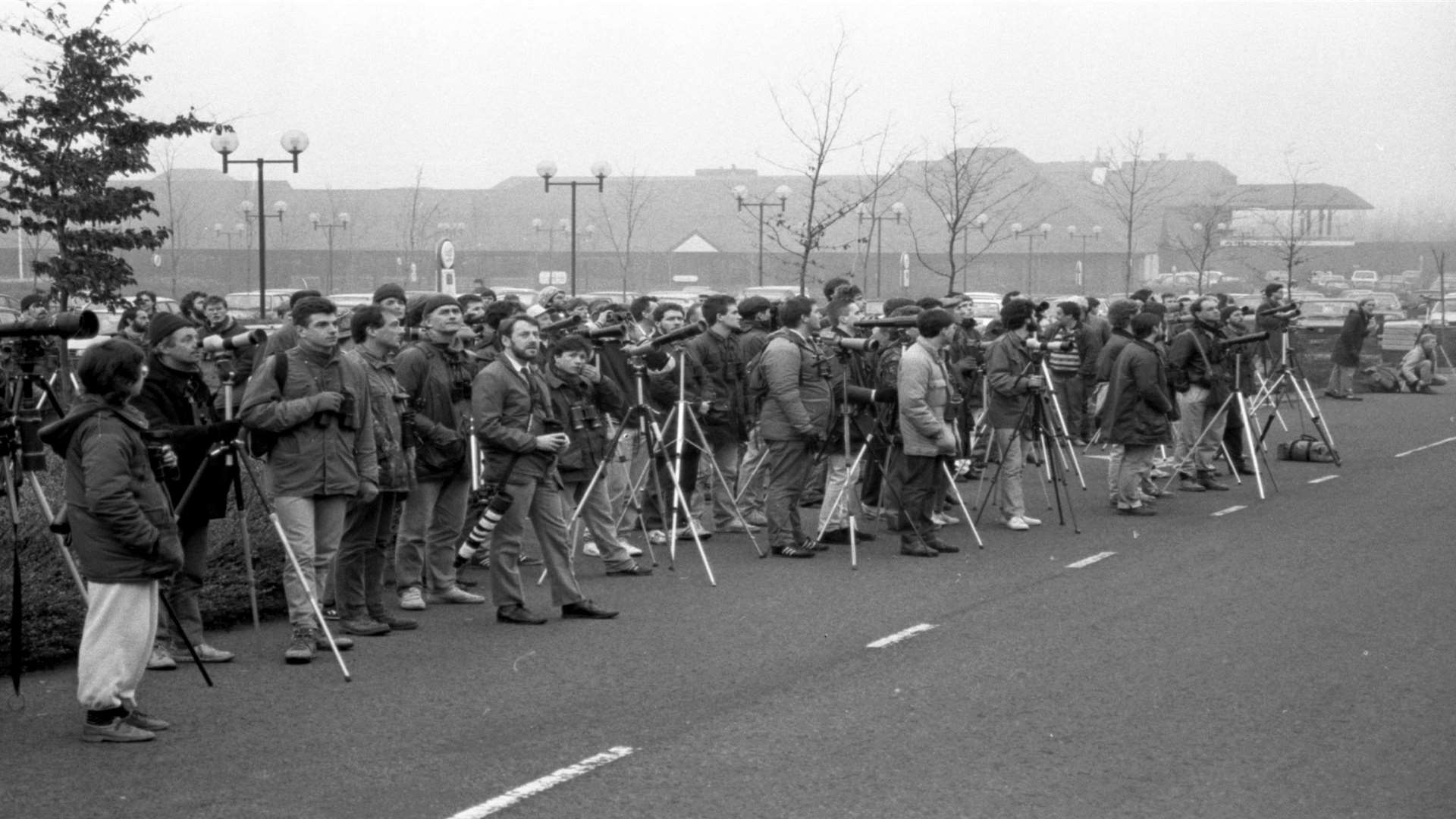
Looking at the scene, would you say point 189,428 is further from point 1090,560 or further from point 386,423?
point 1090,560

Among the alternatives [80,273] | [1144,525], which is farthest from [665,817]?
[80,273]

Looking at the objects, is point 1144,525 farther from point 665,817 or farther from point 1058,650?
point 665,817

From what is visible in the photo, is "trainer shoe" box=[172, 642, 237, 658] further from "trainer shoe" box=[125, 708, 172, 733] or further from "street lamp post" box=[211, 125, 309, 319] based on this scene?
"street lamp post" box=[211, 125, 309, 319]

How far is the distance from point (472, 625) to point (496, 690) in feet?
5.85

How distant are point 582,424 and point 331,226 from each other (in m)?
53.9

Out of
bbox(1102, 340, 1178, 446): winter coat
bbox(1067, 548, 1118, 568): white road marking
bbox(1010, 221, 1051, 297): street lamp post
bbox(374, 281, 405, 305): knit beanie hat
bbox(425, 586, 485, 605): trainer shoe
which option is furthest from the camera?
bbox(1010, 221, 1051, 297): street lamp post

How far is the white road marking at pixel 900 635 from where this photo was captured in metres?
9.22

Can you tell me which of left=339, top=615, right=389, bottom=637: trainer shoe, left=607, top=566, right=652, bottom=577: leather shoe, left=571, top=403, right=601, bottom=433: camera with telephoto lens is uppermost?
left=571, top=403, right=601, bottom=433: camera with telephoto lens

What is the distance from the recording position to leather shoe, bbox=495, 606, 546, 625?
32.4ft

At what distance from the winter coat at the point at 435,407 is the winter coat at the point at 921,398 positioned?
3675 millimetres

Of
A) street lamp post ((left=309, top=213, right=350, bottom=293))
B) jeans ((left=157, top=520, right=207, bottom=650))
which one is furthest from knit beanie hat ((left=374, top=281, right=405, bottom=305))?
street lamp post ((left=309, top=213, right=350, bottom=293))

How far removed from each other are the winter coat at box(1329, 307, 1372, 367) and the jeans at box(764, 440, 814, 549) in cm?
2004

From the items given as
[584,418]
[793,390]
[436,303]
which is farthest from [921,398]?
[436,303]

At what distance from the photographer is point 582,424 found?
10945 millimetres
